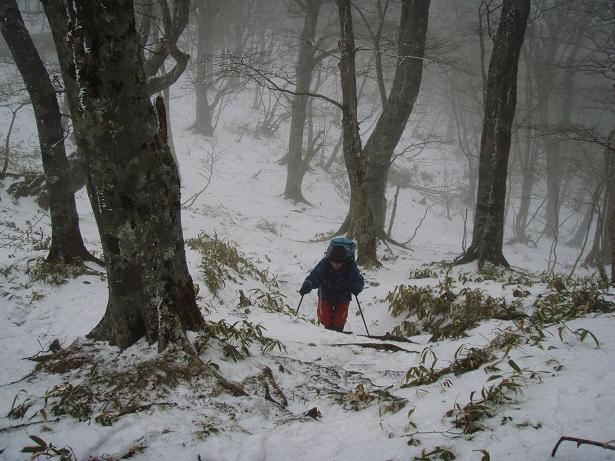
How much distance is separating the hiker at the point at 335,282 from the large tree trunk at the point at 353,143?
319 cm

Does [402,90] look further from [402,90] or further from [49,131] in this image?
[49,131]

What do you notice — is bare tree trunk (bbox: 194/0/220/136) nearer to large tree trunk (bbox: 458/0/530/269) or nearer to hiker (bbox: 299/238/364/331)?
large tree trunk (bbox: 458/0/530/269)

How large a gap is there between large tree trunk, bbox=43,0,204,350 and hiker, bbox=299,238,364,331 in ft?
9.03

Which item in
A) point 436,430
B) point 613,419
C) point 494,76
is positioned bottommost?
point 436,430

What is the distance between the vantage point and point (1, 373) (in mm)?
3207

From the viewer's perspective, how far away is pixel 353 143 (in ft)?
27.2

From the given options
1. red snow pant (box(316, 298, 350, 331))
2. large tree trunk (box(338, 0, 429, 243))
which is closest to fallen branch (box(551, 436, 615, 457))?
red snow pant (box(316, 298, 350, 331))

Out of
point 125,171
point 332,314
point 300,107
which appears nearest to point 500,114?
point 332,314

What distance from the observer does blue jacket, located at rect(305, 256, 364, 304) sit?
215 inches

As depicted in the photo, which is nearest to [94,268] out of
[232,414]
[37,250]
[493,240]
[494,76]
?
[37,250]

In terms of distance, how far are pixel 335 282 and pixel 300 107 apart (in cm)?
1334

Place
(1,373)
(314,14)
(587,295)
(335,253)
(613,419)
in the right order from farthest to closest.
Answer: (314,14)
(335,253)
(587,295)
(1,373)
(613,419)

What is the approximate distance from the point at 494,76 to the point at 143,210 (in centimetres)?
736

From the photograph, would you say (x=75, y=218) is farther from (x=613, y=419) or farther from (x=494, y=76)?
(x=494, y=76)
